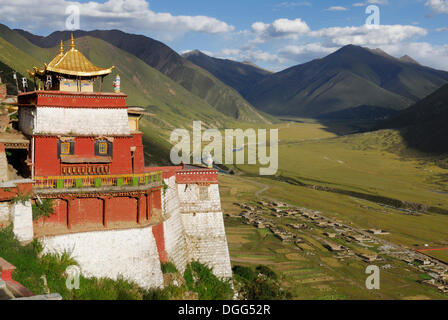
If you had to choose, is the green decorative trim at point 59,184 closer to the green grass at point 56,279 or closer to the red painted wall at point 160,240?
the green grass at point 56,279

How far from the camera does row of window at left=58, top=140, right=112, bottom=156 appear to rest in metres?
33.3

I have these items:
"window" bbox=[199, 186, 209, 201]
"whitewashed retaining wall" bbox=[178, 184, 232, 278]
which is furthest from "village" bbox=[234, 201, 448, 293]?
"window" bbox=[199, 186, 209, 201]

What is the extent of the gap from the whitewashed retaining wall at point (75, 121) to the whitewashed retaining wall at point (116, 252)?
7593 mm

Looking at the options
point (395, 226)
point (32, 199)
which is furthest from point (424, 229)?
point (32, 199)

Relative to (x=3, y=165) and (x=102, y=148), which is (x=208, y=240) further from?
(x=3, y=165)

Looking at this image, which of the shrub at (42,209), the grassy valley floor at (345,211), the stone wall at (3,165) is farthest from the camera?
the grassy valley floor at (345,211)

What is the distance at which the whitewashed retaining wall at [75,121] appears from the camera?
33156 mm

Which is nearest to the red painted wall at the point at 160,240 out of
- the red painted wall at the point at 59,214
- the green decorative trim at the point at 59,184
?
the red painted wall at the point at 59,214

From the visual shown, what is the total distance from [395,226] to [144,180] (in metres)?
64.5

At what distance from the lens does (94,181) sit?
33125mm

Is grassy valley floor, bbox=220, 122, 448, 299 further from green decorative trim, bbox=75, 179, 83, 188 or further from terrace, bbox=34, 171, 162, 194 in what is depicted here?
green decorative trim, bbox=75, 179, 83, 188
